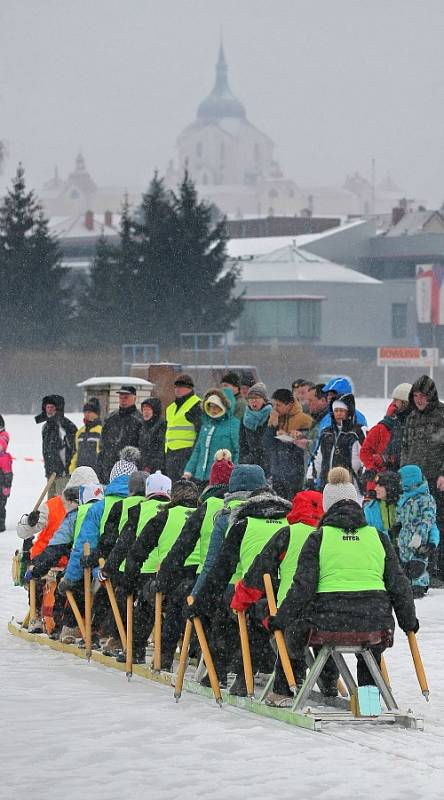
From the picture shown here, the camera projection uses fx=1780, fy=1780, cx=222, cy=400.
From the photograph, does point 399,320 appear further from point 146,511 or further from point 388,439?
point 146,511

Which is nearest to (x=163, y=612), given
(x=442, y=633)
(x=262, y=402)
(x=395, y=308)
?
(x=442, y=633)

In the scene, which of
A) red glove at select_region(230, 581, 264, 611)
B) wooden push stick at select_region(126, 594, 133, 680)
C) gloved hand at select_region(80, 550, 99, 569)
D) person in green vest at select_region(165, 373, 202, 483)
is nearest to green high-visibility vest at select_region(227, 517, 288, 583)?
red glove at select_region(230, 581, 264, 611)

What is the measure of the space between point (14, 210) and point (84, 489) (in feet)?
186

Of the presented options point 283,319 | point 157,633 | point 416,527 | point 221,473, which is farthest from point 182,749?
point 283,319

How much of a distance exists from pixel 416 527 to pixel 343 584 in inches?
198

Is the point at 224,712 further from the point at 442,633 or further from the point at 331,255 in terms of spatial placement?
the point at 331,255

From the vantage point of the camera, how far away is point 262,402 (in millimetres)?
14531

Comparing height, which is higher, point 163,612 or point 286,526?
point 286,526

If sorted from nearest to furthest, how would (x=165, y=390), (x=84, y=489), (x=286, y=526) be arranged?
(x=286, y=526)
(x=84, y=489)
(x=165, y=390)

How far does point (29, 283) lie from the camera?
215 feet

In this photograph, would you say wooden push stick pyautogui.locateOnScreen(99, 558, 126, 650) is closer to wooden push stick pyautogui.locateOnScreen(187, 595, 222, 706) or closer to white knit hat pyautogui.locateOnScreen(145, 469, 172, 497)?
white knit hat pyautogui.locateOnScreen(145, 469, 172, 497)

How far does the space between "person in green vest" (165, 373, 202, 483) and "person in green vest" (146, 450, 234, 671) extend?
552 cm

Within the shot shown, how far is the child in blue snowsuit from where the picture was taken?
12844 mm

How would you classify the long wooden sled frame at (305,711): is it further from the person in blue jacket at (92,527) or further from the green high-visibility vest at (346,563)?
the person in blue jacket at (92,527)
